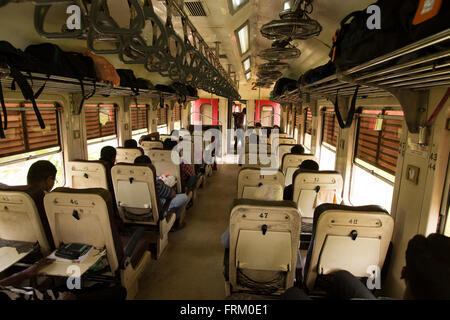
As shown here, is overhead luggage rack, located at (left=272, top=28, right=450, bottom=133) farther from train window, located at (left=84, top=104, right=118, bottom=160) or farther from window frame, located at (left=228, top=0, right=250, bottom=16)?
train window, located at (left=84, top=104, right=118, bottom=160)

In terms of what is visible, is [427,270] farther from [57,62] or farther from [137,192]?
[57,62]

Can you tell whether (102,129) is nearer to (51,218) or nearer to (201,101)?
(51,218)

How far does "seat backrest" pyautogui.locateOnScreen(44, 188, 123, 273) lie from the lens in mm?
2396

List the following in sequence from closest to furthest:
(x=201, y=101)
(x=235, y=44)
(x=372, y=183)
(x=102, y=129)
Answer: (x=372, y=183), (x=235, y=44), (x=102, y=129), (x=201, y=101)

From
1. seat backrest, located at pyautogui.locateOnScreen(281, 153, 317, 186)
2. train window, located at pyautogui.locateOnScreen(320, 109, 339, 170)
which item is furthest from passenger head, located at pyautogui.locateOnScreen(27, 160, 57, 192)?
train window, located at pyautogui.locateOnScreen(320, 109, 339, 170)

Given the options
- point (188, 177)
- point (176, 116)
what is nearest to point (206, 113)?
point (176, 116)

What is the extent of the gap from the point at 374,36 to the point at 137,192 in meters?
3.41

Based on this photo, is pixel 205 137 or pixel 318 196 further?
pixel 205 137

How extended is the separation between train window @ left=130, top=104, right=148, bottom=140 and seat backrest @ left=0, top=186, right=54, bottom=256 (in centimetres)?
581

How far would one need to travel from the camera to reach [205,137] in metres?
8.57

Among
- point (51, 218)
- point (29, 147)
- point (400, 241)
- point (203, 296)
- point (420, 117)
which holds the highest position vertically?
point (420, 117)

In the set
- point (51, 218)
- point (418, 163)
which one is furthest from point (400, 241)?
point (51, 218)
